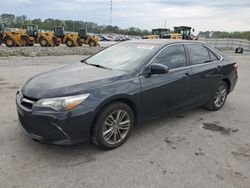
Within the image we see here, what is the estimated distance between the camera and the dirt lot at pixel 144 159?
2.76 metres

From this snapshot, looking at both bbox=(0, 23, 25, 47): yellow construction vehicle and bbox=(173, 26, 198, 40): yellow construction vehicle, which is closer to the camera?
bbox=(0, 23, 25, 47): yellow construction vehicle

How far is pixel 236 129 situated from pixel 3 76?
7461 millimetres

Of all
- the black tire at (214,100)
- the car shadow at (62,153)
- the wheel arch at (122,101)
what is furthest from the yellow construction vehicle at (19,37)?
the wheel arch at (122,101)

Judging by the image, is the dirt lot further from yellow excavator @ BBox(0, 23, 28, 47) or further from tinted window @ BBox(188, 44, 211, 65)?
yellow excavator @ BBox(0, 23, 28, 47)

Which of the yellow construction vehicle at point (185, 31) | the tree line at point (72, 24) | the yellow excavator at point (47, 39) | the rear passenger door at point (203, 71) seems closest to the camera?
the rear passenger door at point (203, 71)

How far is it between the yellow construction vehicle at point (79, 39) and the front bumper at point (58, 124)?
23.6 metres

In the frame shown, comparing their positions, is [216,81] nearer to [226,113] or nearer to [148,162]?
[226,113]

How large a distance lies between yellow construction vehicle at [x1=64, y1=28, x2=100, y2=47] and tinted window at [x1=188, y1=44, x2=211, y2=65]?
22.4 m

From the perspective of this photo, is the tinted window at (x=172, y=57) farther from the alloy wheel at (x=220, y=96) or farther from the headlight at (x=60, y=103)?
the headlight at (x=60, y=103)

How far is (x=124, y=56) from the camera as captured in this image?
13.4 ft

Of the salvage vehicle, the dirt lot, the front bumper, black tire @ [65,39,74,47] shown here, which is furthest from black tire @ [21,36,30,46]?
the front bumper

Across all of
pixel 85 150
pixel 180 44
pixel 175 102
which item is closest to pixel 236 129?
pixel 175 102

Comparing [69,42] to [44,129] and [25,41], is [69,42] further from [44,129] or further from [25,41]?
[44,129]

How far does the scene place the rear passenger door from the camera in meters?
4.48
